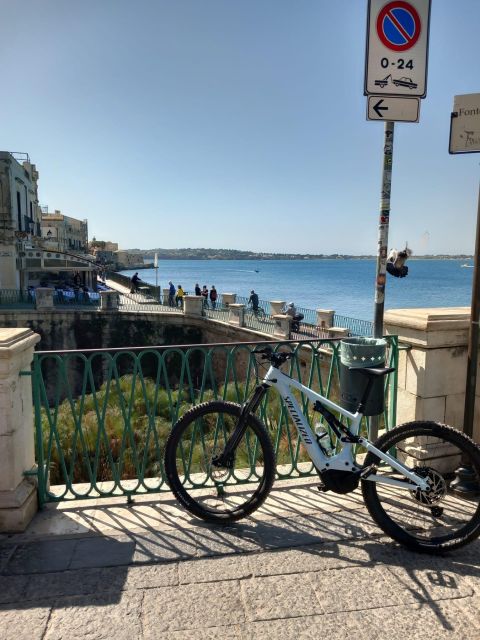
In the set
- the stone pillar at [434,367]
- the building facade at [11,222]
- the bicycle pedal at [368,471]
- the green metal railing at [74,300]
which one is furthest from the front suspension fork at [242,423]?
the building facade at [11,222]

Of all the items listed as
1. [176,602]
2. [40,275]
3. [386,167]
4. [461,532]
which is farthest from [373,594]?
[40,275]

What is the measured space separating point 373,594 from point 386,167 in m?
2.97

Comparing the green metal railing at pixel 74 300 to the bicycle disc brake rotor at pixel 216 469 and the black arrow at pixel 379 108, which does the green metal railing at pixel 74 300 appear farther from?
the black arrow at pixel 379 108

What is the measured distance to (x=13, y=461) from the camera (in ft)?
11.0

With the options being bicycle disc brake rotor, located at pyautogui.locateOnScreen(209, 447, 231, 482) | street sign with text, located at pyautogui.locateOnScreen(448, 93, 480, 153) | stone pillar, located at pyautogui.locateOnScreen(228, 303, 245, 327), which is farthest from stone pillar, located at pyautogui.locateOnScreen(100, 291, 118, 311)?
street sign with text, located at pyautogui.locateOnScreen(448, 93, 480, 153)

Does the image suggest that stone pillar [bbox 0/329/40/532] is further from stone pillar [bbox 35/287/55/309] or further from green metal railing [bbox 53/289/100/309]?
green metal railing [bbox 53/289/100/309]

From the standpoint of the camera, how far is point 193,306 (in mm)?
24062

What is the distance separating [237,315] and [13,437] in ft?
60.5

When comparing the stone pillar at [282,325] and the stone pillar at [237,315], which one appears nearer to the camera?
the stone pillar at [282,325]

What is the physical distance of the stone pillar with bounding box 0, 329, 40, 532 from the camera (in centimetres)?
328

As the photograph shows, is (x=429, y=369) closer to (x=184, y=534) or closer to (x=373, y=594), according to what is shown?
(x=373, y=594)

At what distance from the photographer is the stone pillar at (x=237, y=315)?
21422 millimetres

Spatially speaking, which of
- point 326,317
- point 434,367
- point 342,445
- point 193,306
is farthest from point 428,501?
point 193,306

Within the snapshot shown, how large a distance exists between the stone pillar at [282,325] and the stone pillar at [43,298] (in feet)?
38.3
